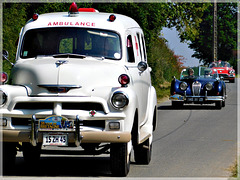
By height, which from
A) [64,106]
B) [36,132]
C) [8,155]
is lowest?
[8,155]

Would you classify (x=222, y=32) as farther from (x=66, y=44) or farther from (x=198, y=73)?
(x=66, y=44)

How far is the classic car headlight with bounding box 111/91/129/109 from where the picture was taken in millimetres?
8445

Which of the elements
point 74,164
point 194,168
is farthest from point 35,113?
point 194,168

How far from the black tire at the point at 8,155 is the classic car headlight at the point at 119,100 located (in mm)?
1624

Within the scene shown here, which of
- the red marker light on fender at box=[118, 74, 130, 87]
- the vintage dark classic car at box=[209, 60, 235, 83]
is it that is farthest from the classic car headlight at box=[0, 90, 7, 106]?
the vintage dark classic car at box=[209, 60, 235, 83]

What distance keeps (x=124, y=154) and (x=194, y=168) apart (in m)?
1.76

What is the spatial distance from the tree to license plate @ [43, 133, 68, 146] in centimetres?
8975

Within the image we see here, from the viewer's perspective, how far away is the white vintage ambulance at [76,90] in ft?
27.5

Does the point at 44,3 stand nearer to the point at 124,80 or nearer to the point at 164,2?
the point at 164,2

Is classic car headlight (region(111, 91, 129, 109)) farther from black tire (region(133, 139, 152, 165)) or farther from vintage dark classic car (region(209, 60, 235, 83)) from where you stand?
vintage dark classic car (region(209, 60, 235, 83))

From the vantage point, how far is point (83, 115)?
8352 millimetres

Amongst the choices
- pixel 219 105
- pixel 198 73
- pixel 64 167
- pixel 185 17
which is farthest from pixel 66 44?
pixel 185 17

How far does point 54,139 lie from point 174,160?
3.09 metres

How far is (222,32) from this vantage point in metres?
97.0
